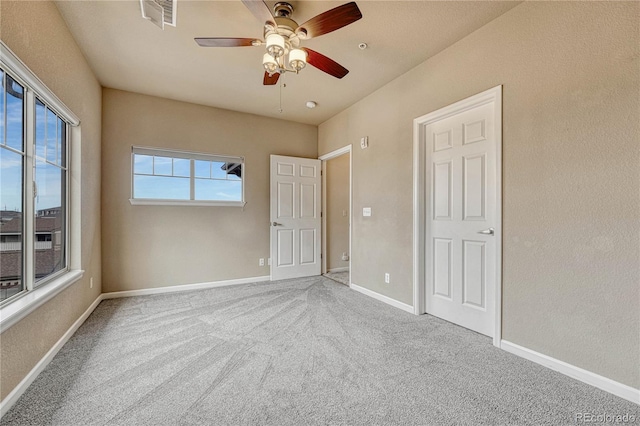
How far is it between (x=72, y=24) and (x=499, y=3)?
3.59 m

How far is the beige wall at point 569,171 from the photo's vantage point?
1759 mm

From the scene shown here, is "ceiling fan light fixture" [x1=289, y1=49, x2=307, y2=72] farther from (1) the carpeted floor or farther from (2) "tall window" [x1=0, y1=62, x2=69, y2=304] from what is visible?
(1) the carpeted floor

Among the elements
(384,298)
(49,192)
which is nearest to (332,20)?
(49,192)

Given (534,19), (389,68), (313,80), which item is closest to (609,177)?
(534,19)

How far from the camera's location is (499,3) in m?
2.25

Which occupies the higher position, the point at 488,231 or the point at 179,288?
the point at 488,231

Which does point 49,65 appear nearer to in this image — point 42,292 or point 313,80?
point 42,292

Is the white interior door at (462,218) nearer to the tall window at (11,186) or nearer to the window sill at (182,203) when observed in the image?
the window sill at (182,203)

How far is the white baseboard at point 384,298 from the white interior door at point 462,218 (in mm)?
238

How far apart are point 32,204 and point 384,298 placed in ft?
11.5

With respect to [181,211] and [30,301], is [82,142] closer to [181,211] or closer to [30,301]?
[181,211]

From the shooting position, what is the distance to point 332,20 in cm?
193

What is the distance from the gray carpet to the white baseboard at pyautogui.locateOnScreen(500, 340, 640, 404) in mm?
58

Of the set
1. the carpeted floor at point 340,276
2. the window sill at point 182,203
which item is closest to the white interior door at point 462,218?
the carpeted floor at point 340,276
